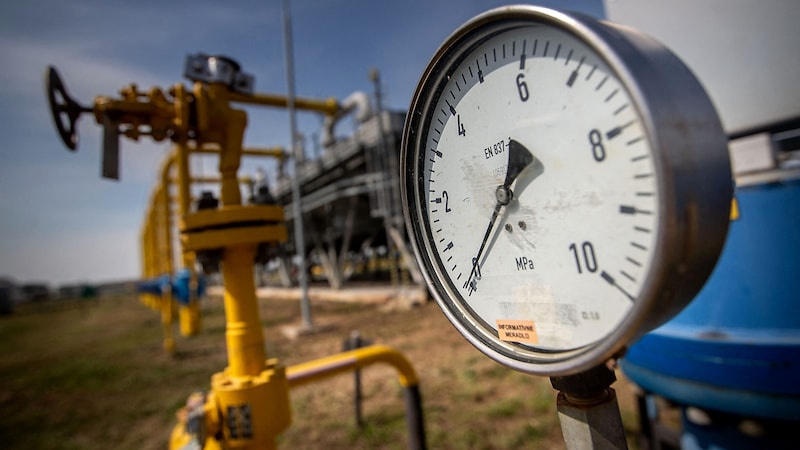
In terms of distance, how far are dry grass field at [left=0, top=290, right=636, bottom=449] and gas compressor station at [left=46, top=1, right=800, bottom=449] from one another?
3.96 feet

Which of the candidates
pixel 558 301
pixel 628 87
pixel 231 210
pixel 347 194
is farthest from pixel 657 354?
pixel 347 194

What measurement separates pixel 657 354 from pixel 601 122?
1.32 meters

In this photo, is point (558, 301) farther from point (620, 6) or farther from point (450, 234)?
point (620, 6)

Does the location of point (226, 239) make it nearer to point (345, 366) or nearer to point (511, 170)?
point (345, 366)

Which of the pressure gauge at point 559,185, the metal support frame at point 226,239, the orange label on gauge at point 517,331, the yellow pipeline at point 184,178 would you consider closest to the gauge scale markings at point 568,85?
the pressure gauge at point 559,185

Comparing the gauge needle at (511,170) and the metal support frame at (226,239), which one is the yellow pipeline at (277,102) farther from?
the gauge needle at (511,170)

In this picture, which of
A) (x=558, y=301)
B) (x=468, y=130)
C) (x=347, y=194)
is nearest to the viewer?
(x=558, y=301)

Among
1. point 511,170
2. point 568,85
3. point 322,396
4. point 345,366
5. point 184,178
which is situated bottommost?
point 322,396

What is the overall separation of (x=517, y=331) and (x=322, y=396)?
341 cm

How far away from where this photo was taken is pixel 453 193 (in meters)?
0.84

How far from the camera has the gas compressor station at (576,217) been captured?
0.55 m

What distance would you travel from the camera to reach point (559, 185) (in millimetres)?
651

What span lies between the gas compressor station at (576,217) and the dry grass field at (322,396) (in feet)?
3.96

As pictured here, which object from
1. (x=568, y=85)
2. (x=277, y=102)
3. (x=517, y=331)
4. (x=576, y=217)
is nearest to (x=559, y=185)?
(x=576, y=217)
